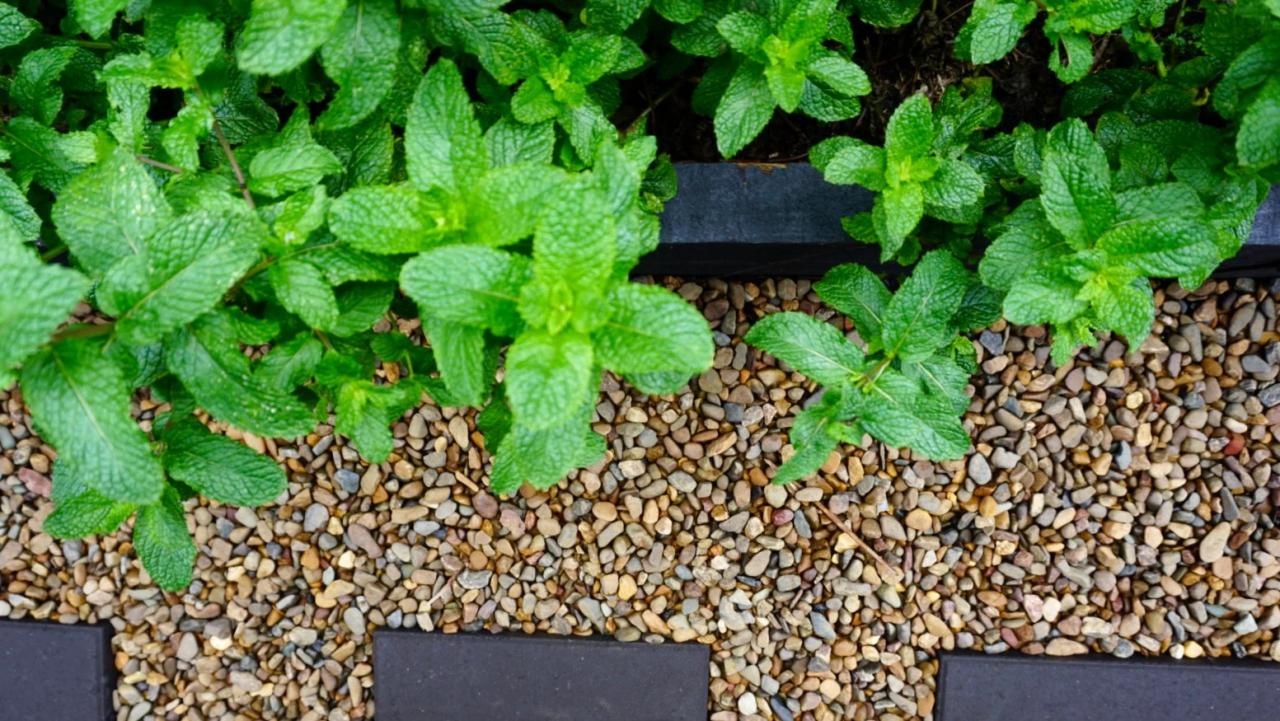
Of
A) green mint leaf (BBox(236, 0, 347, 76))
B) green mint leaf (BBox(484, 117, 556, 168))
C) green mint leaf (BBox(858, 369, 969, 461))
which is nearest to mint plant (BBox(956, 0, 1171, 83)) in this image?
green mint leaf (BBox(858, 369, 969, 461))

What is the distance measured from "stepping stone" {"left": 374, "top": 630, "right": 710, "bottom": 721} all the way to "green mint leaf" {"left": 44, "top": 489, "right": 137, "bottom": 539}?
29.5 inches

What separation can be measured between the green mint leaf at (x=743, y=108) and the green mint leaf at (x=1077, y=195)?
36 centimetres

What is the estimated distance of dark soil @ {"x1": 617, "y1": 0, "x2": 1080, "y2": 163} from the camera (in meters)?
1.69

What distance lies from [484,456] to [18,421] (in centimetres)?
94

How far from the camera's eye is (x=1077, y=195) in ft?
4.06

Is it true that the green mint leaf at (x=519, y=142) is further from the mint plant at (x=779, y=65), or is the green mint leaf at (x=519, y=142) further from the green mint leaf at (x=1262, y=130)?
the green mint leaf at (x=1262, y=130)

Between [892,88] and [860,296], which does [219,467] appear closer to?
[860,296]

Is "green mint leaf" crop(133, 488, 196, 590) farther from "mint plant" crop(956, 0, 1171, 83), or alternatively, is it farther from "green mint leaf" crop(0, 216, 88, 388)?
"mint plant" crop(956, 0, 1171, 83)

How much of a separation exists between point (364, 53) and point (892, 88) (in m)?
0.93

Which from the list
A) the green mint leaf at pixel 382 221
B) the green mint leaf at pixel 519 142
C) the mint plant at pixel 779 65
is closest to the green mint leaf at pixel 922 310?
the mint plant at pixel 779 65

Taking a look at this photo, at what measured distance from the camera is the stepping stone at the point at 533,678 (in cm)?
197

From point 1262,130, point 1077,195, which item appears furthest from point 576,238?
point 1262,130

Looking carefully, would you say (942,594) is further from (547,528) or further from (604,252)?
(604,252)

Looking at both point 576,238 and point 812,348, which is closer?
point 576,238
